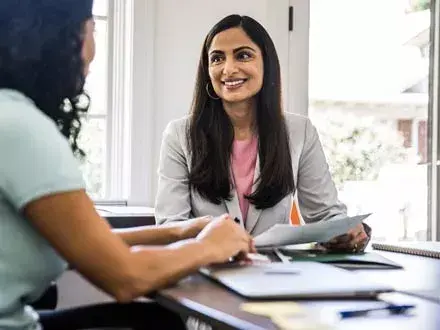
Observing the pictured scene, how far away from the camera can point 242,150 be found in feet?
6.52

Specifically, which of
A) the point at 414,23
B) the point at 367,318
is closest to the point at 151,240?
the point at 367,318

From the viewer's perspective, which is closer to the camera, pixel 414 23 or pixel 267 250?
pixel 267 250

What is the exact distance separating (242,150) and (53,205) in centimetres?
117

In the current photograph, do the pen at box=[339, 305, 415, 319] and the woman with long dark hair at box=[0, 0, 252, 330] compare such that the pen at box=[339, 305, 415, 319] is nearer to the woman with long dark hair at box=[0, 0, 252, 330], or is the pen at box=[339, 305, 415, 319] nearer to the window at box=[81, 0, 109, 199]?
the woman with long dark hair at box=[0, 0, 252, 330]

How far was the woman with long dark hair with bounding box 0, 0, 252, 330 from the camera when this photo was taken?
0.86m

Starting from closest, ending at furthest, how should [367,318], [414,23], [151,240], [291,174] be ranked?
[367,318] → [151,240] → [291,174] → [414,23]

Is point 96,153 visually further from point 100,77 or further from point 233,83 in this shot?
point 233,83

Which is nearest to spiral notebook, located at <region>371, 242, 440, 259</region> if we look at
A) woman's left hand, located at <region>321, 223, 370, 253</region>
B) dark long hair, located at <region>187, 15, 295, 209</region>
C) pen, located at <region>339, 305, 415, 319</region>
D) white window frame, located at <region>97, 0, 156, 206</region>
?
woman's left hand, located at <region>321, 223, 370, 253</region>

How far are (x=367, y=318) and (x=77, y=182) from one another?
40 centimetres

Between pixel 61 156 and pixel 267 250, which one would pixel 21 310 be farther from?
pixel 267 250

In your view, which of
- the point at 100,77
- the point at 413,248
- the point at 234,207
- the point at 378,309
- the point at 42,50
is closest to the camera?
the point at 378,309

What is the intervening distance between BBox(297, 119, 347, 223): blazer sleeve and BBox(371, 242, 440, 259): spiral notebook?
0.22 m

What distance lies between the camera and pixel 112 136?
2.89 m

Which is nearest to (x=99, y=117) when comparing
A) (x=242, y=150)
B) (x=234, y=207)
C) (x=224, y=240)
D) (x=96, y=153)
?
(x=96, y=153)
